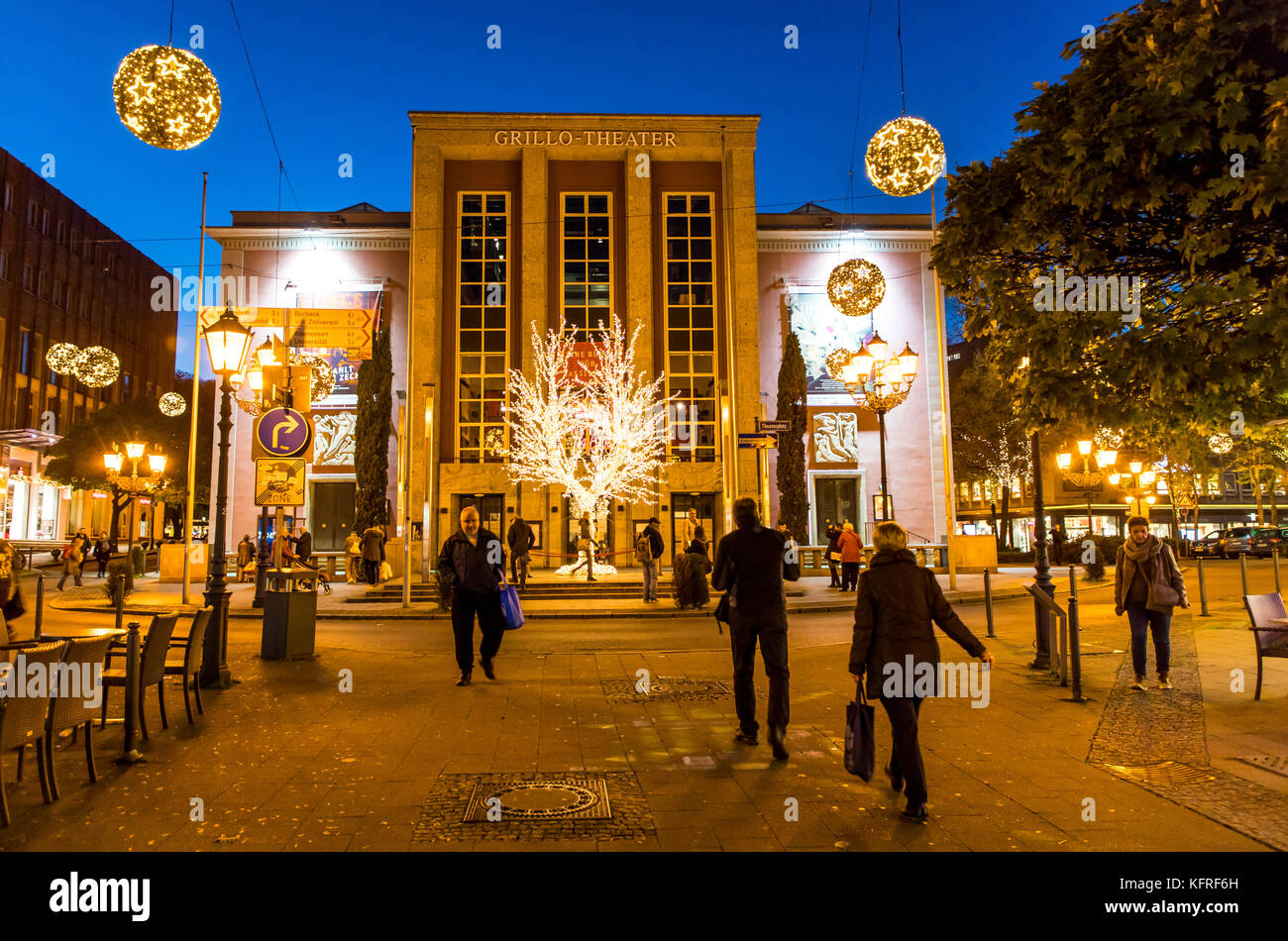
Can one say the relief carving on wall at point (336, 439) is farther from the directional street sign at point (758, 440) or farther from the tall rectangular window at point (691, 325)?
the directional street sign at point (758, 440)

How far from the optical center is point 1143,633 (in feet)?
27.9

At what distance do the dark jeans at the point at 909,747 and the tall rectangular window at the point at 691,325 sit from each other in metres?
27.0

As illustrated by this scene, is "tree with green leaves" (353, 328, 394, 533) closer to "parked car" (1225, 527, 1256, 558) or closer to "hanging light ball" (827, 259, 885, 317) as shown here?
A: "hanging light ball" (827, 259, 885, 317)

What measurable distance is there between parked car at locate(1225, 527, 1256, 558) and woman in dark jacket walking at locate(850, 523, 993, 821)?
43.6 m

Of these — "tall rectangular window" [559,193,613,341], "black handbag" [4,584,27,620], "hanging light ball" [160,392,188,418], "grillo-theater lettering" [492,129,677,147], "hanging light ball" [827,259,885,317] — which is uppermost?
"grillo-theater lettering" [492,129,677,147]

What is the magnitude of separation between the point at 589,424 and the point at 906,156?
1706 cm

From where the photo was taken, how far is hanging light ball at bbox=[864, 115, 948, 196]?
1222 centimetres

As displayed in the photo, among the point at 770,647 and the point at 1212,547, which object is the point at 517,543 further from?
the point at 1212,547

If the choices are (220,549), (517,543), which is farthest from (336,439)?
(220,549)

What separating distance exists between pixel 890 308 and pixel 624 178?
12448 millimetres

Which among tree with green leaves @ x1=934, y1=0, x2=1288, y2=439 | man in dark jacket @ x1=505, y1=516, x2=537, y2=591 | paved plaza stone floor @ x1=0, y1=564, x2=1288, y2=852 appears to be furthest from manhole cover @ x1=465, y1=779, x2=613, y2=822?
man in dark jacket @ x1=505, y1=516, x2=537, y2=591

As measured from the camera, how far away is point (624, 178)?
110ft
